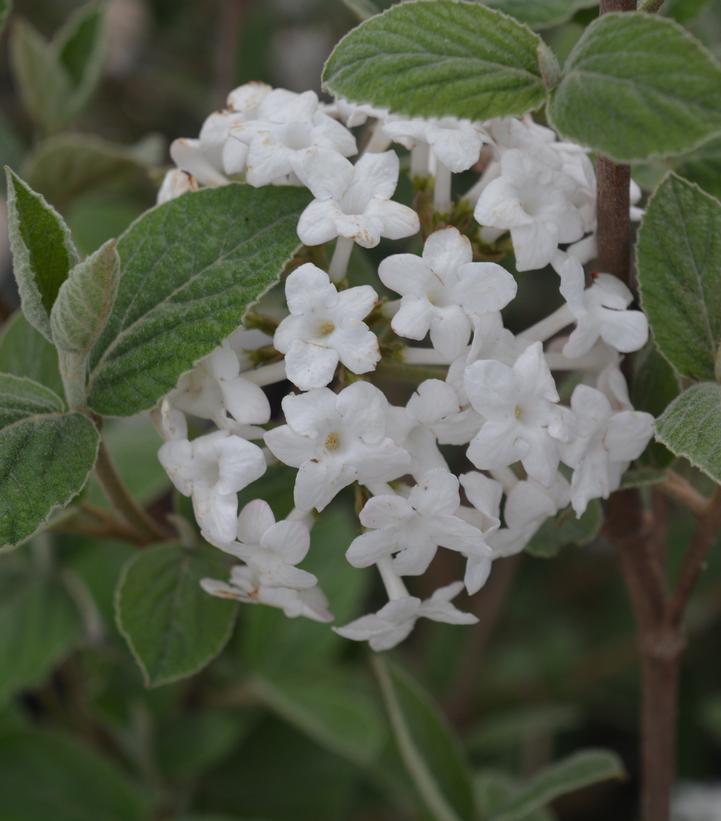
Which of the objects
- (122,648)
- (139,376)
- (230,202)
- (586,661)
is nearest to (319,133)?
(230,202)

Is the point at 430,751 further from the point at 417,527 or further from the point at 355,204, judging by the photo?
the point at 355,204

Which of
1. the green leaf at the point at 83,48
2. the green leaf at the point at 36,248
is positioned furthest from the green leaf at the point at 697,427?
the green leaf at the point at 83,48

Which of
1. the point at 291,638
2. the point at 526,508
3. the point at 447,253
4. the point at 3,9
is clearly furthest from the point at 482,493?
the point at 291,638

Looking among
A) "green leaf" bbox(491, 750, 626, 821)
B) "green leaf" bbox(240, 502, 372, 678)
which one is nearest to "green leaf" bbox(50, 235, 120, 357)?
"green leaf" bbox(491, 750, 626, 821)

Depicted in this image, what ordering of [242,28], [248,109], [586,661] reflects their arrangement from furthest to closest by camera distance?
[242,28]
[586,661]
[248,109]

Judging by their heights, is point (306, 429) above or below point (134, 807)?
above

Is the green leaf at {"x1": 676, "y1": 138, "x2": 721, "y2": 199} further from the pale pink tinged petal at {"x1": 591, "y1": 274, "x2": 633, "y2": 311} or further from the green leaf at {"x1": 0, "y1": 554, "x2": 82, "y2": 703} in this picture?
the green leaf at {"x1": 0, "y1": 554, "x2": 82, "y2": 703}

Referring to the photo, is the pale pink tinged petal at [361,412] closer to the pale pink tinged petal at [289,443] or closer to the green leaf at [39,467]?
the pale pink tinged petal at [289,443]

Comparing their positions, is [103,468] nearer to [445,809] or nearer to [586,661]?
[445,809]
